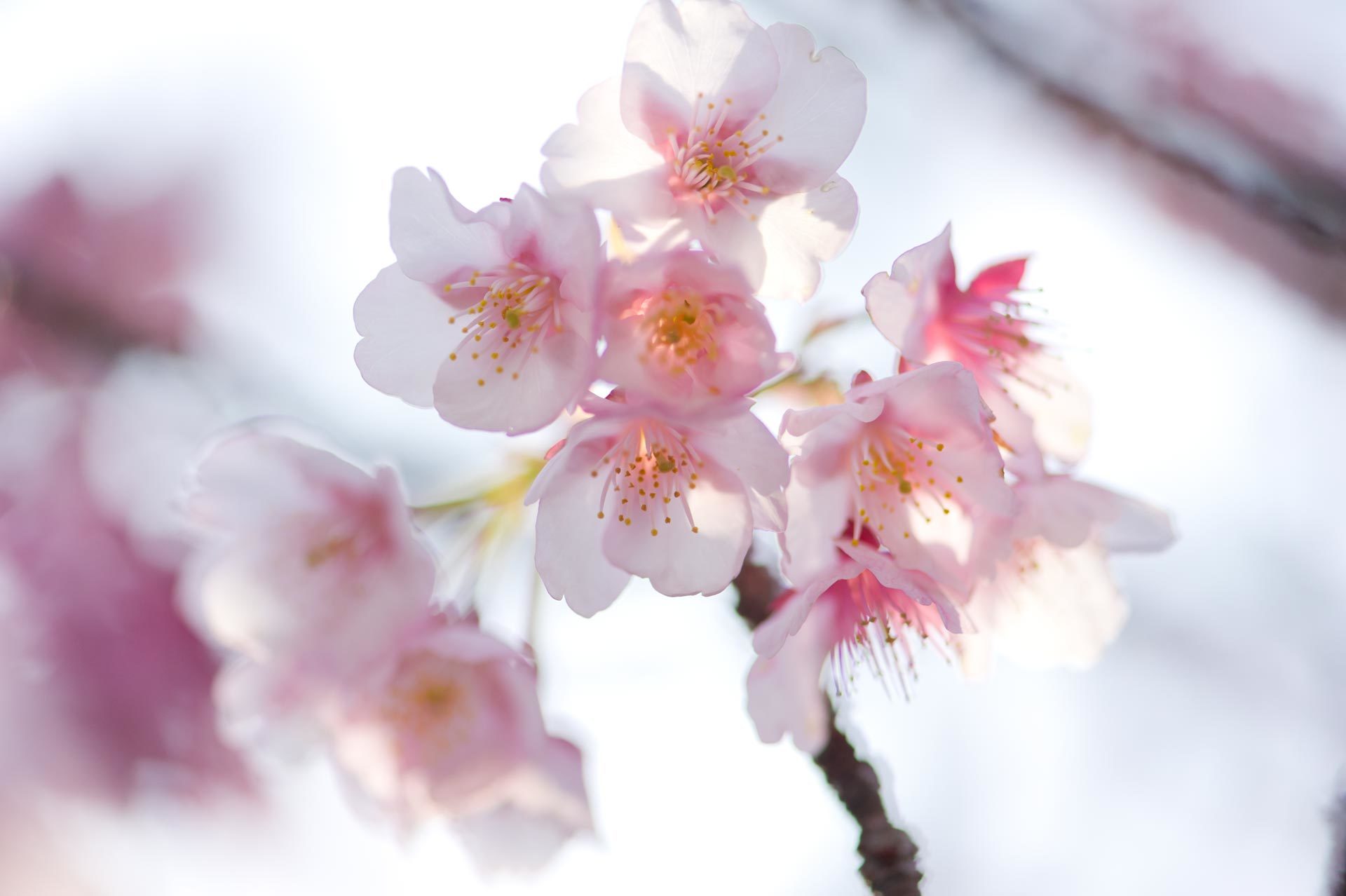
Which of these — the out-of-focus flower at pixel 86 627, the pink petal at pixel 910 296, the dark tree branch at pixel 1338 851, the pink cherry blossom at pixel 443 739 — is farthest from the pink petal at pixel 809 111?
the out-of-focus flower at pixel 86 627

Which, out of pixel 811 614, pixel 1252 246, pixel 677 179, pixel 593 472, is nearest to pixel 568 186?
pixel 677 179

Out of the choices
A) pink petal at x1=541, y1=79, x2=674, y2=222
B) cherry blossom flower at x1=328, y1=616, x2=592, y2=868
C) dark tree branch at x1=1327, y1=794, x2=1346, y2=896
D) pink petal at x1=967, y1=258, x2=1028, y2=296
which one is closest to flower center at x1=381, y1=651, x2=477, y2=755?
cherry blossom flower at x1=328, y1=616, x2=592, y2=868

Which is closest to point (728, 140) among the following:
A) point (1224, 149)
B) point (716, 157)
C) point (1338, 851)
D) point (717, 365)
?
point (716, 157)

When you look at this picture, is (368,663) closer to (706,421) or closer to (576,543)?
(576,543)

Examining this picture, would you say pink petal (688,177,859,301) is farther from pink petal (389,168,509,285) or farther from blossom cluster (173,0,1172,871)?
pink petal (389,168,509,285)

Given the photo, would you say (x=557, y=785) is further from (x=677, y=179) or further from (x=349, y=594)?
(x=677, y=179)

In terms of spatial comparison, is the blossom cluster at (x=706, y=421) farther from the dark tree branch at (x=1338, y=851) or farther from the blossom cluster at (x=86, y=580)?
the blossom cluster at (x=86, y=580)
